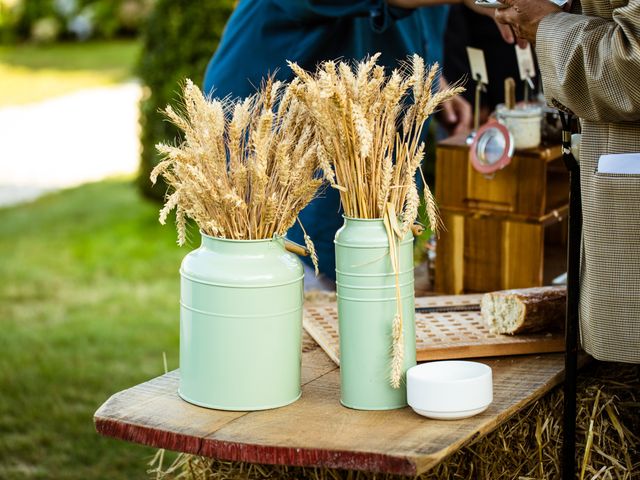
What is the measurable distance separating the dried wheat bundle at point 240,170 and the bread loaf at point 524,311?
21.1 inches

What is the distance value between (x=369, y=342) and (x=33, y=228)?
5261 millimetres

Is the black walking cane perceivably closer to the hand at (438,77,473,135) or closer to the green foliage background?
the hand at (438,77,473,135)

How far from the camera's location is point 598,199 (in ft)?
5.73

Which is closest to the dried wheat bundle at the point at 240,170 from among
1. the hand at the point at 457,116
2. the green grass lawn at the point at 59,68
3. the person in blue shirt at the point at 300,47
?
the person in blue shirt at the point at 300,47

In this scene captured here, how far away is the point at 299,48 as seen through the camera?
265 centimetres

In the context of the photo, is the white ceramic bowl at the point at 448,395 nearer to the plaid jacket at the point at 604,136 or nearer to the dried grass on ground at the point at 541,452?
the plaid jacket at the point at 604,136

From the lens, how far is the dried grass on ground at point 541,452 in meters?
2.05

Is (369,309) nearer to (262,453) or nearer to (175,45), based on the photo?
(262,453)

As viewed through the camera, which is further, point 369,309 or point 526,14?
point 526,14

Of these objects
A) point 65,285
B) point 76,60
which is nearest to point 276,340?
point 65,285

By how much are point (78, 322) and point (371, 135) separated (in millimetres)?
3484

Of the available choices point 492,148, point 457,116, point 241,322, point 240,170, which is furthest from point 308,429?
point 457,116

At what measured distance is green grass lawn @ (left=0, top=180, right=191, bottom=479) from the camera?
11.7 feet

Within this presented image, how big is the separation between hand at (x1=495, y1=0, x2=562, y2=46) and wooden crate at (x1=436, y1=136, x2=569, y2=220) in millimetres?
576
